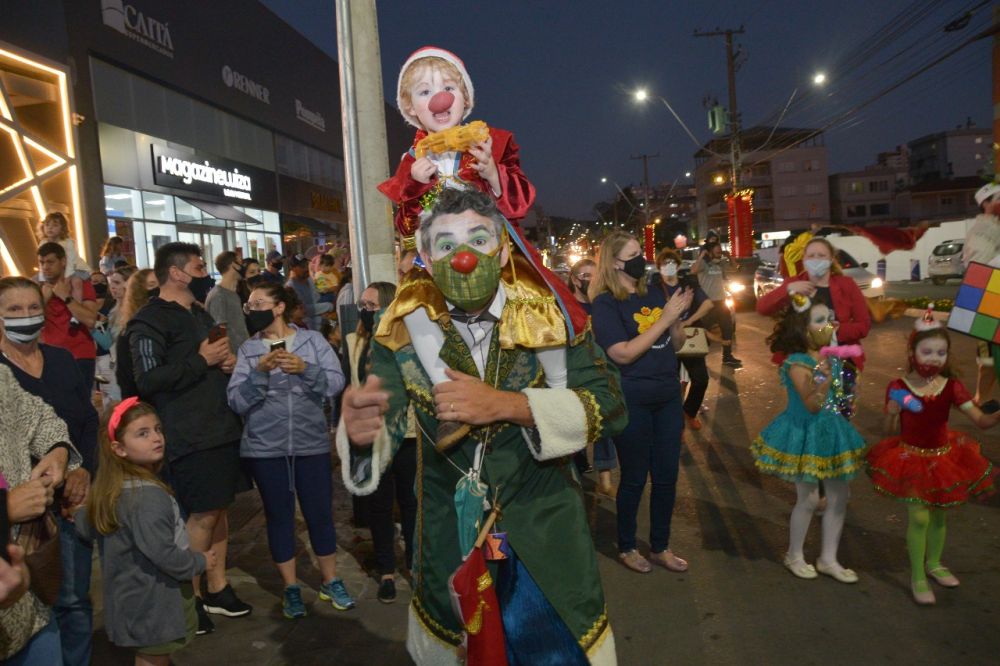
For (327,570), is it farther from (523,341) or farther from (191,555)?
(523,341)

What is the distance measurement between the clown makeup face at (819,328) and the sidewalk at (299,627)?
2.84 metres

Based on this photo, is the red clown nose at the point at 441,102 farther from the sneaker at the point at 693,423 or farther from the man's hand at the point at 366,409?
the sneaker at the point at 693,423

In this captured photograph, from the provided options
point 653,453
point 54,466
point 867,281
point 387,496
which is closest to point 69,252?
point 387,496

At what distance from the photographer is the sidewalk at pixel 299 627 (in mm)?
3715

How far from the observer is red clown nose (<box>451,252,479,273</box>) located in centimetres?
207

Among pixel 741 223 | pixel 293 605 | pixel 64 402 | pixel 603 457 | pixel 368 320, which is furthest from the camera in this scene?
pixel 741 223

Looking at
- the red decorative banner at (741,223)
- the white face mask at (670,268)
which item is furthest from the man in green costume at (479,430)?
the red decorative banner at (741,223)

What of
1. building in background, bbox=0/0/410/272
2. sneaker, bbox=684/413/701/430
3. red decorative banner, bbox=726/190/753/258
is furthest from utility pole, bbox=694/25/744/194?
sneaker, bbox=684/413/701/430

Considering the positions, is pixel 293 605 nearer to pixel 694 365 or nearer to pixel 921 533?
pixel 921 533

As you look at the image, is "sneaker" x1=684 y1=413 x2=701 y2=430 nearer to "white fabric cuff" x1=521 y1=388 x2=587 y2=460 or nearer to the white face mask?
the white face mask

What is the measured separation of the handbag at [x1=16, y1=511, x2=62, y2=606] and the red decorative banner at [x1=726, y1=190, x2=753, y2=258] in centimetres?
2405

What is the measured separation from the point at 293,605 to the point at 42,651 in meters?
1.77

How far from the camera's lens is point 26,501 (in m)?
2.27

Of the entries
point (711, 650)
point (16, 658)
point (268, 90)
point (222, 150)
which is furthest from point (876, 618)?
point (268, 90)
